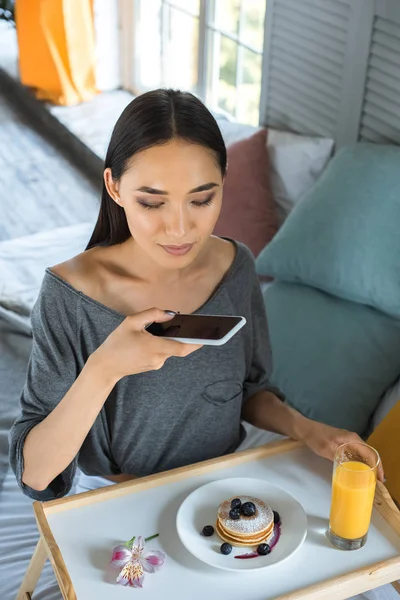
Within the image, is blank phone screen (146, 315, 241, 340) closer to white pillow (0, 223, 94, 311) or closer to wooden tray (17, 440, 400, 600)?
wooden tray (17, 440, 400, 600)

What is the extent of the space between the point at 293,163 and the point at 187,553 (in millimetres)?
1662

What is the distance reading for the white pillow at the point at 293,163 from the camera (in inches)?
99.0

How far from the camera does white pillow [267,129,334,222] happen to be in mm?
2516

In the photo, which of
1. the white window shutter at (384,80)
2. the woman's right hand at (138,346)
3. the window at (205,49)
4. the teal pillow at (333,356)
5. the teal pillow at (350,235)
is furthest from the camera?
the window at (205,49)

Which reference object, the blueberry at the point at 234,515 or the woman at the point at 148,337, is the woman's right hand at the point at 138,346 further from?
the blueberry at the point at 234,515

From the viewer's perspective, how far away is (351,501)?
111 centimetres

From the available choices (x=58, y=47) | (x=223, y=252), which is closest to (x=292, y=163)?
(x=223, y=252)

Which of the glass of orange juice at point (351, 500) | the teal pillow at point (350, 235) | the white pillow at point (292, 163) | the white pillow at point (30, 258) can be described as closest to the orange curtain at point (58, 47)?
the white pillow at point (30, 258)

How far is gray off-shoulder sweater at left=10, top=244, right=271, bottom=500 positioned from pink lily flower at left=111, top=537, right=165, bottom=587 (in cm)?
23

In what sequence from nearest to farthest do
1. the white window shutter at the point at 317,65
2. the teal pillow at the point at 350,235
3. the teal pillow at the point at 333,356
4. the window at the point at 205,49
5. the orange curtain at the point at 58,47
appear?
1. the teal pillow at the point at 333,356
2. the teal pillow at the point at 350,235
3. the white window shutter at the point at 317,65
4. the window at the point at 205,49
5. the orange curtain at the point at 58,47

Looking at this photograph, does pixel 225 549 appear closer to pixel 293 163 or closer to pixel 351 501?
pixel 351 501

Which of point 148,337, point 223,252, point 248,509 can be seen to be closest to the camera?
point 148,337

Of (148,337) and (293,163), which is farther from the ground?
(148,337)

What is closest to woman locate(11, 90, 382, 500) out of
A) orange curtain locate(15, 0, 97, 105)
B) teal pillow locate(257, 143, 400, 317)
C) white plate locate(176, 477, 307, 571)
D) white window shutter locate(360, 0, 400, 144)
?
white plate locate(176, 477, 307, 571)
